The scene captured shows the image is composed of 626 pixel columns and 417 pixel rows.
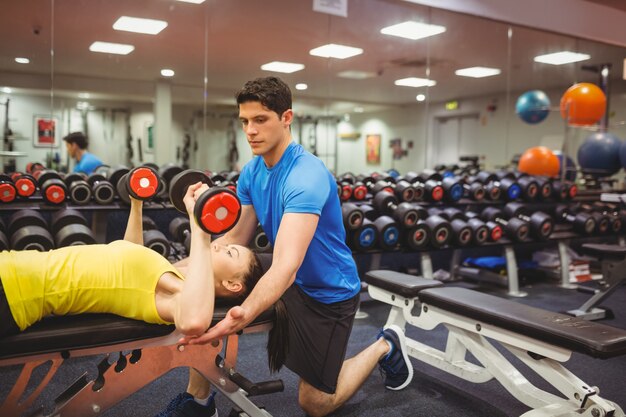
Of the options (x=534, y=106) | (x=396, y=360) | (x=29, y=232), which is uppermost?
(x=534, y=106)

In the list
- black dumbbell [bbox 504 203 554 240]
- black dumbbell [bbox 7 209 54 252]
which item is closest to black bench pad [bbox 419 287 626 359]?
black dumbbell [bbox 7 209 54 252]

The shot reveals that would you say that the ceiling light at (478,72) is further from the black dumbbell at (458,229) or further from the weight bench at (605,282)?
the weight bench at (605,282)

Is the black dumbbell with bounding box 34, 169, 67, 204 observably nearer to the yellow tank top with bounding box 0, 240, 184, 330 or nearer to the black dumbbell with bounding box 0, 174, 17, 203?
the black dumbbell with bounding box 0, 174, 17, 203

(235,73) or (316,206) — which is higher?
(235,73)

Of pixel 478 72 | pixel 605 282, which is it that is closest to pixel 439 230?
pixel 605 282

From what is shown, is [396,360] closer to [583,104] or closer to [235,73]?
[235,73]

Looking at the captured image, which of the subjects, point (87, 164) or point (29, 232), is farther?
point (87, 164)

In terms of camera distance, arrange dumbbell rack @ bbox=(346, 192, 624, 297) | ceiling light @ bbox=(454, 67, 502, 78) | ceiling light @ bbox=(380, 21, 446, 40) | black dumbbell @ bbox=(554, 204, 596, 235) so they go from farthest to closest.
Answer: ceiling light @ bbox=(454, 67, 502, 78), ceiling light @ bbox=(380, 21, 446, 40), black dumbbell @ bbox=(554, 204, 596, 235), dumbbell rack @ bbox=(346, 192, 624, 297)

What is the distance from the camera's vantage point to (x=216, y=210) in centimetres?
125

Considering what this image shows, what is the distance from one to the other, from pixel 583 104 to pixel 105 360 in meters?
5.74

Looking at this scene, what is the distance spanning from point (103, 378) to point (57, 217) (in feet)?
6.35

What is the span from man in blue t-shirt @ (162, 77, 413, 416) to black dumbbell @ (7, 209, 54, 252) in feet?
4.44

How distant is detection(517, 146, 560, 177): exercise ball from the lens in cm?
577

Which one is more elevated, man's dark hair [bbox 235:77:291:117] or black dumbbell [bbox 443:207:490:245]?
man's dark hair [bbox 235:77:291:117]
